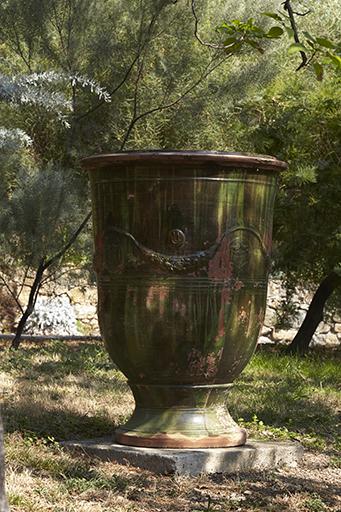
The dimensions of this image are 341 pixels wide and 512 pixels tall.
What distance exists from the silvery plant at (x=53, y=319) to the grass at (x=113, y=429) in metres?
2.83

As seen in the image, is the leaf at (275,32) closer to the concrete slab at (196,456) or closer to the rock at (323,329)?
the concrete slab at (196,456)

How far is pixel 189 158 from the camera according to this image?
2678 millimetres

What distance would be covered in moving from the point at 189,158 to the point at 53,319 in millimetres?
6807

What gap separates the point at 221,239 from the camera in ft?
8.98

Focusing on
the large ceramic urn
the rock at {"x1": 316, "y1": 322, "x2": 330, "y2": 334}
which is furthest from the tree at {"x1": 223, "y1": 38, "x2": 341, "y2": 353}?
the large ceramic urn

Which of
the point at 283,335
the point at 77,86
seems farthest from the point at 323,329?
the point at 77,86

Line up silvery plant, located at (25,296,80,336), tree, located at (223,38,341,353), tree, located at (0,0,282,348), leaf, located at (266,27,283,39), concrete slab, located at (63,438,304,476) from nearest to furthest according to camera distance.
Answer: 1. leaf, located at (266,27,283,39)
2. concrete slab, located at (63,438,304,476)
3. tree, located at (0,0,282,348)
4. tree, located at (223,38,341,353)
5. silvery plant, located at (25,296,80,336)

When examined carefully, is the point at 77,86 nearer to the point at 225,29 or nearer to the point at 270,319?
the point at 225,29

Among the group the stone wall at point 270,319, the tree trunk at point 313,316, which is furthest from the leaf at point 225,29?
the stone wall at point 270,319

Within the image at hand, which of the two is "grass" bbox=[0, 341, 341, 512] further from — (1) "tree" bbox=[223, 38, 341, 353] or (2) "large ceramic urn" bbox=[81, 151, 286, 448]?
(1) "tree" bbox=[223, 38, 341, 353]

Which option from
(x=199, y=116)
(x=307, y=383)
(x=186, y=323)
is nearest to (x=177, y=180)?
(x=186, y=323)

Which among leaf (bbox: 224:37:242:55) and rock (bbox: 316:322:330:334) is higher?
leaf (bbox: 224:37:242:55)

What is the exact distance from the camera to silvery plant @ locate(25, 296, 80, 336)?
8.91 m

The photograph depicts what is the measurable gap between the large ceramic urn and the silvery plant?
6.18m
